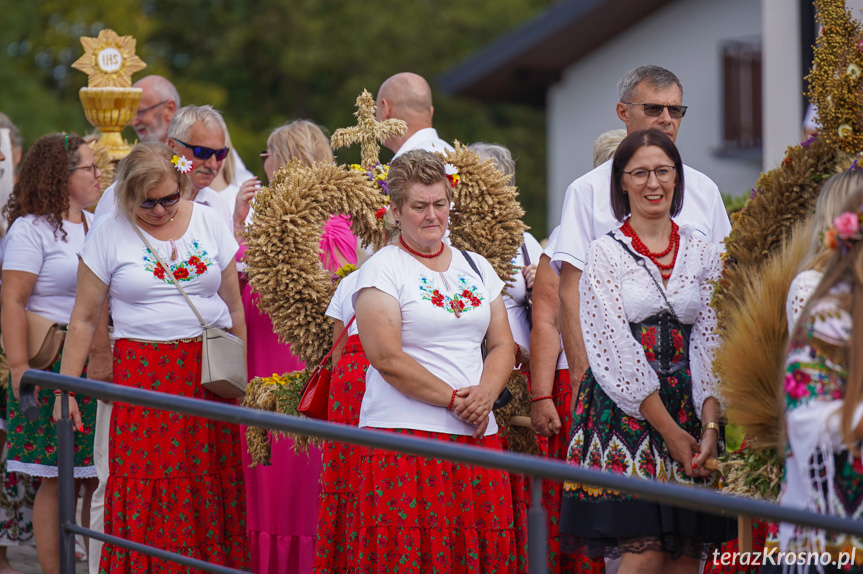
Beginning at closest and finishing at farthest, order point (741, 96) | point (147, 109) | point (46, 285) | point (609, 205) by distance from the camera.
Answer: point (609, 205) < point (46, 285) < point (147, 109) < point (741, 96)

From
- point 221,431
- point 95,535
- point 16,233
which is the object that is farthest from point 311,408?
point 16,233

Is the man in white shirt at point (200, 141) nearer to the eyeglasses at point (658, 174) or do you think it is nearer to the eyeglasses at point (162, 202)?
the eyeglasses at point (162, 202)

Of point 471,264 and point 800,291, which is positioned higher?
point 471,264

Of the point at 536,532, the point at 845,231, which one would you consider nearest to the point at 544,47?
the point at 845,231

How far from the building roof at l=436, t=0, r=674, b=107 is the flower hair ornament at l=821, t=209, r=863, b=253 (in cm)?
1598

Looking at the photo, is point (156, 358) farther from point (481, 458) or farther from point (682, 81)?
point (682, 81)

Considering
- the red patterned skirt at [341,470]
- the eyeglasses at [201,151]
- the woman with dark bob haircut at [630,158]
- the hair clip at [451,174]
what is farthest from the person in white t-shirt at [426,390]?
the eyeglasses at [201,151]

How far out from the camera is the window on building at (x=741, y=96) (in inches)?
711

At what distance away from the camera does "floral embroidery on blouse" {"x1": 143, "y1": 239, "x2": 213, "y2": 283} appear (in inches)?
208

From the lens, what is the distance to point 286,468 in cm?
591

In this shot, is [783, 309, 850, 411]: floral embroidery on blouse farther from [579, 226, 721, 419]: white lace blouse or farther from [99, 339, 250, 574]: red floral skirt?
[99, 339, 250, 574]: red floral skirt

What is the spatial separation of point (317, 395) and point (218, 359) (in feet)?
1.64

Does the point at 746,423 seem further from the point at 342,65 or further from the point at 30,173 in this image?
the point at 342,65

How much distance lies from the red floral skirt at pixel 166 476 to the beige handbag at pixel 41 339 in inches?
23.4
